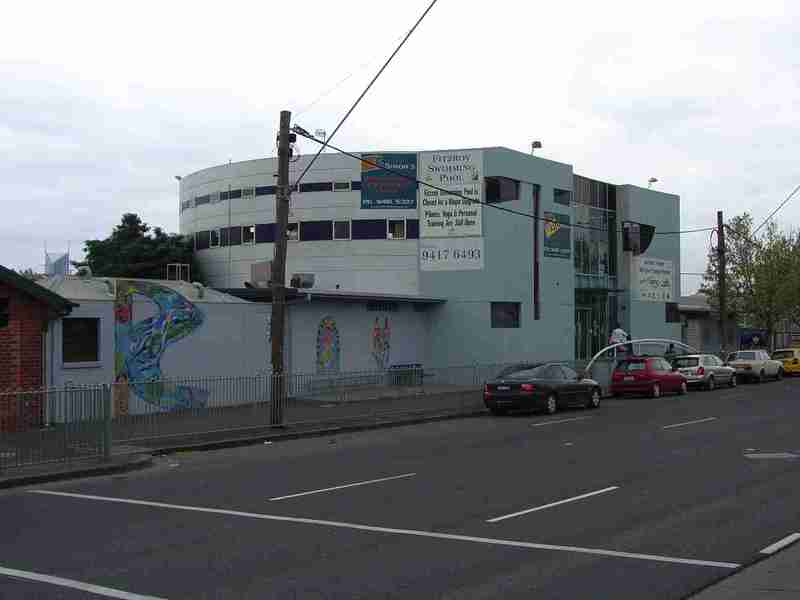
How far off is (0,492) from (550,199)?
2919 centimetres

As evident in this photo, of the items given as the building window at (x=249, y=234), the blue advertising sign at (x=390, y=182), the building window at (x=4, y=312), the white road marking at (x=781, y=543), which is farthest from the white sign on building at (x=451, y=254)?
the white road marking at (x=781, y=543)

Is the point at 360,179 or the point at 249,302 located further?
the point at 360,179

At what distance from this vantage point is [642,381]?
32.2 meters

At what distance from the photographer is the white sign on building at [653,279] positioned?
4622cm

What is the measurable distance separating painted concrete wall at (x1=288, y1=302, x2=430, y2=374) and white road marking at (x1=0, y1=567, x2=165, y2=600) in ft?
69.7

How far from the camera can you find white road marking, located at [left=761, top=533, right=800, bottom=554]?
344 inches

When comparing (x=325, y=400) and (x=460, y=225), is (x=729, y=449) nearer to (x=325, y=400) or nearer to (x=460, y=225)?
(x=325, y=400)

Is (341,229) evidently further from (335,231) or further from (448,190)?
(448,190)

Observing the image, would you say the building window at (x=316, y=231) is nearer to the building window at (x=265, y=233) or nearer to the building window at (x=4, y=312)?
the building window at (x=265, y=233)

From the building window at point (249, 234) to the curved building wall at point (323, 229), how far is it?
6 centimetres

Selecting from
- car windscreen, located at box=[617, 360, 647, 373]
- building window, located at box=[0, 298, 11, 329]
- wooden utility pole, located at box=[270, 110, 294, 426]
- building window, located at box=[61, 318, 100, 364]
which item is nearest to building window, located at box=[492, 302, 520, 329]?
car windscreen, located at box=[617, 360, 647, 373]

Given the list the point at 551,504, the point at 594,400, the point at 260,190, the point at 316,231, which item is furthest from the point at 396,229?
the point at 551,504

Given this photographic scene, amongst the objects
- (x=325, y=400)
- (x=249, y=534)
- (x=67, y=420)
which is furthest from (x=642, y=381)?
(x=249, y=534)

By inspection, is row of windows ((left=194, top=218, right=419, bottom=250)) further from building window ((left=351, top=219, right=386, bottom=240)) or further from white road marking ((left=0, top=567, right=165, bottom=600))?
white road marking ((left=0, top=567, right=165, bottom=600))
